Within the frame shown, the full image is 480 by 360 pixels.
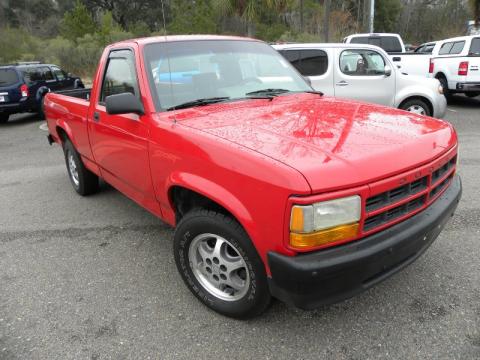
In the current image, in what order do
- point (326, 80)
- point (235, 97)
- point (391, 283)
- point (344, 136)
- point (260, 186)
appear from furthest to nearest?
1. point (326, 80)
2. point (235, 97)
3. point (391, 283)
4. point (344, 136)
5. point (260, 186)

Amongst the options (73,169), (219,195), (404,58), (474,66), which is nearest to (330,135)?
(219,195)

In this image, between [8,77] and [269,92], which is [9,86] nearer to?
[8,77]

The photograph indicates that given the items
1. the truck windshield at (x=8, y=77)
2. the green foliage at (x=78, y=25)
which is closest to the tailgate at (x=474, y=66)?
the truck windshield at (x=8, y=77)

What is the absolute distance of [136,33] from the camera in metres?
30.6

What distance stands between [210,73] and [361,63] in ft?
18.1

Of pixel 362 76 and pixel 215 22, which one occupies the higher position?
pixel 215 22

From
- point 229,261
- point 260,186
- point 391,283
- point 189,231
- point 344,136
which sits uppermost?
point 344,136

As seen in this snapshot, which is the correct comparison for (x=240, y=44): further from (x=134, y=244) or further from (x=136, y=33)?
(x=136, y=33)

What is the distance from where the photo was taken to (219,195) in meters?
2.34

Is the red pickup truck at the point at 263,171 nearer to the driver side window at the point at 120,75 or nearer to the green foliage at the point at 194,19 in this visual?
the driver side window at the point at 120,75

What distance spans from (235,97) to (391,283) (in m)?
1.84

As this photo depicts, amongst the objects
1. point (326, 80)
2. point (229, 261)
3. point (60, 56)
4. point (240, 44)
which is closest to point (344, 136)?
point (229, 261)

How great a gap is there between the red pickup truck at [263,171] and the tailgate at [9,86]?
888cm

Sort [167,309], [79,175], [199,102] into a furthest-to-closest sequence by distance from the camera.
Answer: [79,175] < [199,102] < [167,309]
